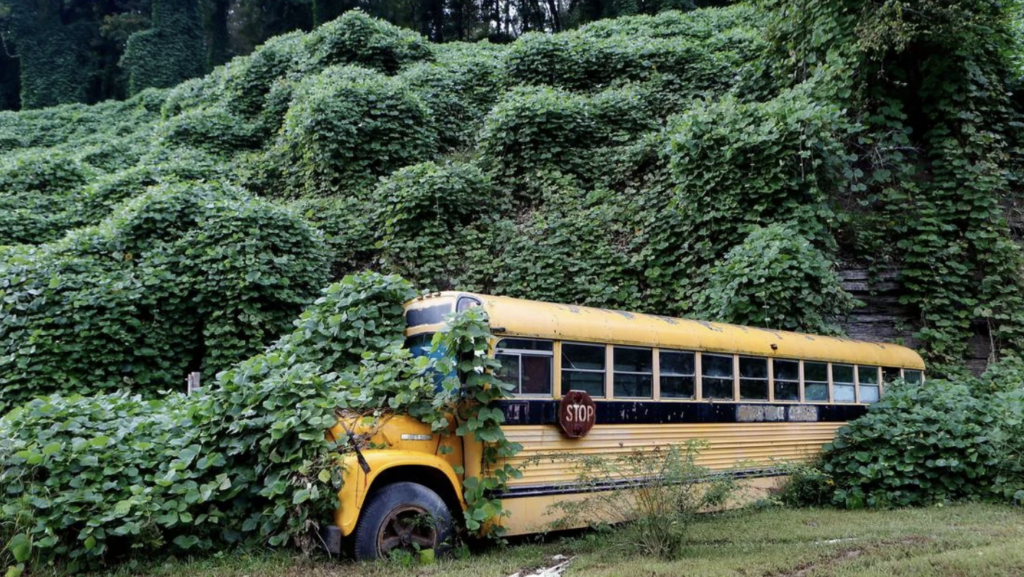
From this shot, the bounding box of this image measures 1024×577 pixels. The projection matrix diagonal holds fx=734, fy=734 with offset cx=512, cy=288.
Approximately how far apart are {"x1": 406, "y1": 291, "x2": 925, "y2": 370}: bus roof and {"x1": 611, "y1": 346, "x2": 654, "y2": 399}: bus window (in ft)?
0.35

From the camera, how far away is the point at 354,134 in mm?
16594

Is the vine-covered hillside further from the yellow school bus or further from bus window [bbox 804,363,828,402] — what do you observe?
the yellow school bus

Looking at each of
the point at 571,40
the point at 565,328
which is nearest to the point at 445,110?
the point at 571,40

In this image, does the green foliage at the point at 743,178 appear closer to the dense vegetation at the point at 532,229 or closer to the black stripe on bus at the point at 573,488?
the dense vegetation at the point at 532,229

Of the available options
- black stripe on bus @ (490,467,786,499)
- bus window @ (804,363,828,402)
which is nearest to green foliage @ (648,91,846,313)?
bus window @ (804,363,828,402)

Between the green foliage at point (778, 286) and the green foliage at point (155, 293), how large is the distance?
6.72 meters

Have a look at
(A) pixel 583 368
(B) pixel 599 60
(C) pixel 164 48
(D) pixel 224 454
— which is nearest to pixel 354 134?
(B) pixel 599 60

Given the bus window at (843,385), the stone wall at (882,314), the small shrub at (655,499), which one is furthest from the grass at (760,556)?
the stone wall at (882,314)

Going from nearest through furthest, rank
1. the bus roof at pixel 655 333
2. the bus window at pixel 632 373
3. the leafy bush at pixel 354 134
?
the bus roof at pixel 655 333 → the bus window at pixel 632 373 → the leafy bush at pixel 354 134

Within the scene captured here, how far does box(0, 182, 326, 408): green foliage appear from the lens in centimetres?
1027

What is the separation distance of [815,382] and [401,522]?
246 inches

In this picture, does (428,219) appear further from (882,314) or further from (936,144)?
(936,144)

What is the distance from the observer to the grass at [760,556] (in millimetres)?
5398

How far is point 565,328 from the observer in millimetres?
7180
